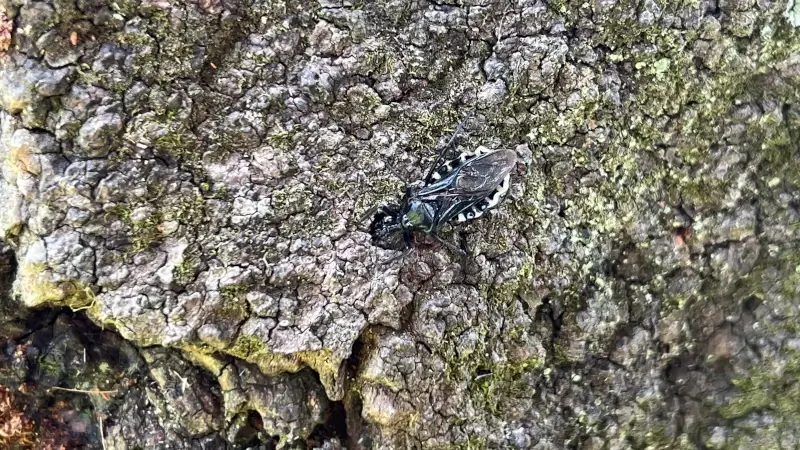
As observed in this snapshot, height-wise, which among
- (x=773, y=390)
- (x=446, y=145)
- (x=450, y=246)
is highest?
(x=446, y=145)

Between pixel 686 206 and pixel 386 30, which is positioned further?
pixel 686 206

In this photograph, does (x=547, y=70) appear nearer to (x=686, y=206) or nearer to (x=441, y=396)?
(x=686, y=206)

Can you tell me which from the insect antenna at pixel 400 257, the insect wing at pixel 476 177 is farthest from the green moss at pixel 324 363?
the insect wing at pixel 476 177

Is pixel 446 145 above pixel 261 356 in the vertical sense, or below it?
above

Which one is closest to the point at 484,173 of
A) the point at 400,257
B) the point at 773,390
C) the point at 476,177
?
the point at 476,177

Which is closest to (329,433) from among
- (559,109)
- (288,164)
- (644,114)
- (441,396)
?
(441,396)

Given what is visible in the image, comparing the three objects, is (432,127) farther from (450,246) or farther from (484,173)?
(450,246)

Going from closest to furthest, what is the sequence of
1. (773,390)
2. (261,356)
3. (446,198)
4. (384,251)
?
(261,356) < (384,251) < (446,198) < (773,390)
